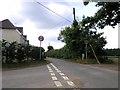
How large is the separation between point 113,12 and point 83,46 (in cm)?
2344

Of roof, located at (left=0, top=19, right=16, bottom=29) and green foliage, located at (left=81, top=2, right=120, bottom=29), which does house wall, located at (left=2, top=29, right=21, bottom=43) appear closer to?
roof, located at (left=0, top=19, right=16, bottom=29)

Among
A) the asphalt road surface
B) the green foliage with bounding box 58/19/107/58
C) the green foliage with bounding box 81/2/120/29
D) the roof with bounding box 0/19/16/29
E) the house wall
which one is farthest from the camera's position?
the house wall

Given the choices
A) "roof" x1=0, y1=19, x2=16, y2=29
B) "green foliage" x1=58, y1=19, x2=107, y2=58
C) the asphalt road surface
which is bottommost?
the asphalt road surface

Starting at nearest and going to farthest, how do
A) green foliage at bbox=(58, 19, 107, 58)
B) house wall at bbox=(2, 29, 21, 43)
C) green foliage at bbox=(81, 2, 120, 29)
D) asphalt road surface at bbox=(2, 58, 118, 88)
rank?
1. asphalt road surface at bbox=(2, 58, 118, 88)
2. green foliage at bbox=(81, 2, 120, 29)
3. green foliage at bbox=(58, 19, 107, 58)
4. house wall at bbox=(2, 29, 21, 43)

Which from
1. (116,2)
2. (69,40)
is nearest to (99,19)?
(116,2)

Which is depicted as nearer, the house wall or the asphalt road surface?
the asphalt road surface

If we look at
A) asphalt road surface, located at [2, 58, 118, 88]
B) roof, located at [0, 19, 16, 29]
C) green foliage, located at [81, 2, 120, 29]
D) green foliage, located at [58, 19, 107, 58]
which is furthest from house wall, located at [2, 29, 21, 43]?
asphalt road surface, located at [2, 58, 118, 88]

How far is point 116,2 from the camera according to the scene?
77.3 ft

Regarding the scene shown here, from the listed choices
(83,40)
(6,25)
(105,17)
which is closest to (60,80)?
(105,17)

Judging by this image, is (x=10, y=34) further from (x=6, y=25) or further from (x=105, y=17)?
(x=105, y=17)

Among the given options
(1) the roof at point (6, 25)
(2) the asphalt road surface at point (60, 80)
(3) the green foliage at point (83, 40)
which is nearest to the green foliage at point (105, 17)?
(2) the asphalt road surface at point (60, 80)

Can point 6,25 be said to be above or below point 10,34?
above

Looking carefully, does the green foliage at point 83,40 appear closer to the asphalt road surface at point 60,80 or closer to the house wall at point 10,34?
the house wall at point 10,34

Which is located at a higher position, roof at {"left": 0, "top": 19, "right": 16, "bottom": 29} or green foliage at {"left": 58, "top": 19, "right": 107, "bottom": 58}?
roof at {"left": 0, "top": 19, "right": 16, "bottom": 29}
